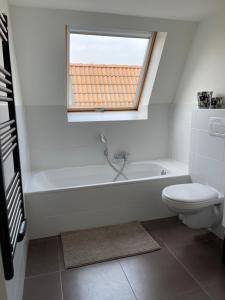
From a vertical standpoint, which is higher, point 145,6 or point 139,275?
point 145,6

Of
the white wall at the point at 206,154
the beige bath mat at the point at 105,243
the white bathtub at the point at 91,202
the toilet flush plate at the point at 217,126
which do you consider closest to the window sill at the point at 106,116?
the white bathtub at the point at 91,202

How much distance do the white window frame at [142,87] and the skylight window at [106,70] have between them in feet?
0.09

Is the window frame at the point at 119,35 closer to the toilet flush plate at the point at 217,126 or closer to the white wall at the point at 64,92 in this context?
the white wall at the point at 64,92

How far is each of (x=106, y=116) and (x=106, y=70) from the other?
0.60 meters

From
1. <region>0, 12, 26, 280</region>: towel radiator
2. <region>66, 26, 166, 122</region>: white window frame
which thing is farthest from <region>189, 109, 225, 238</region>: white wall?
<region>0, 12, 26, 280</region>: towel radiator

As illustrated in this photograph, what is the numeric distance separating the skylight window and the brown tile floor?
6.05 ft

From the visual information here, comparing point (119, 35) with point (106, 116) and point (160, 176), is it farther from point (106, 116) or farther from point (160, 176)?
point (160, 176)

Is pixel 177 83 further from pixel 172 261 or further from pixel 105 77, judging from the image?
pixel 172 261

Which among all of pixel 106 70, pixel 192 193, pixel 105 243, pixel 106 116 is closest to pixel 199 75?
pixel 106 70

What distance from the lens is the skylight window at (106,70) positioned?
2768 millimetres

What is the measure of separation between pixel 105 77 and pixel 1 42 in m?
1.76

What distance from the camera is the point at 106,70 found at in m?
3.05

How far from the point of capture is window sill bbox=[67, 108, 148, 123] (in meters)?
3.07

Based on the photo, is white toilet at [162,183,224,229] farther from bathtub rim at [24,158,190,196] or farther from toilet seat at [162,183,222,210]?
bathtub rim at [24,158,190,196]
